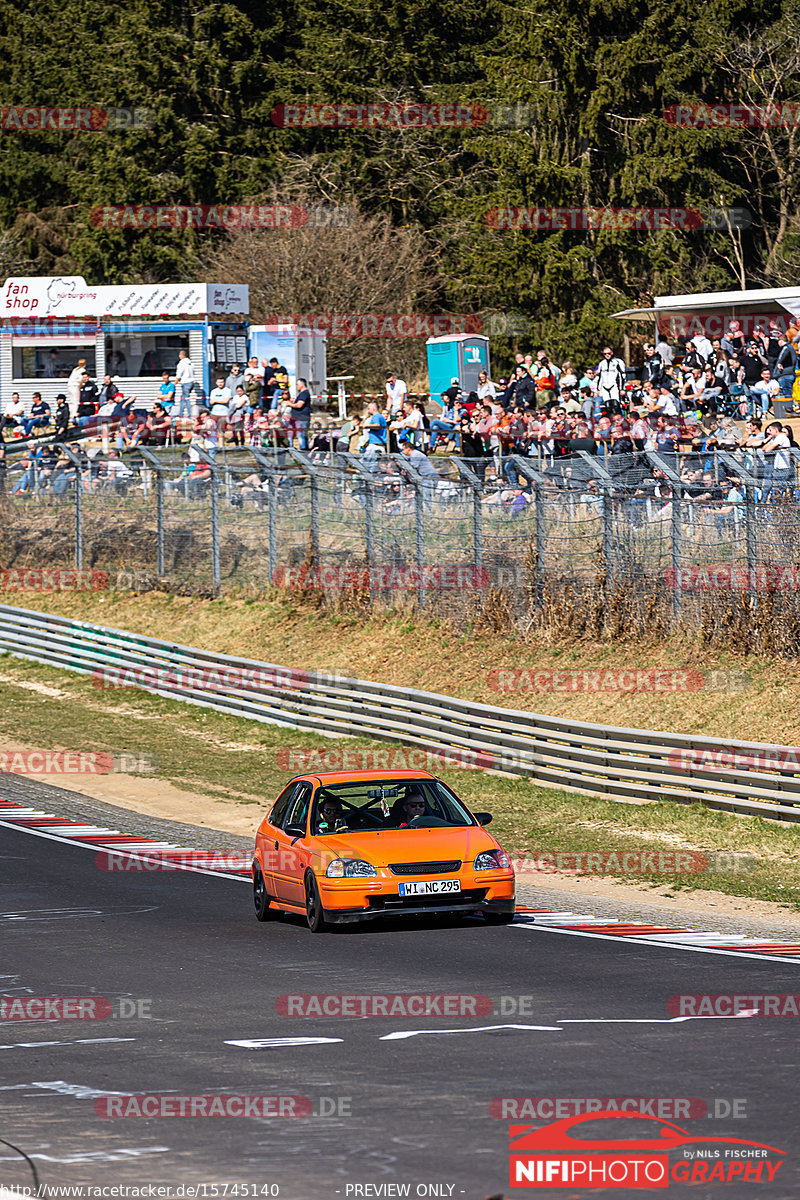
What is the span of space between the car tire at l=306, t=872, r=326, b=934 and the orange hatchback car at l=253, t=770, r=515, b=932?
0.01m

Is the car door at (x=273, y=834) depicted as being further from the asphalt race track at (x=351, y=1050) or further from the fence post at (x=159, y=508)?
the fence post at (x=159, y=508)

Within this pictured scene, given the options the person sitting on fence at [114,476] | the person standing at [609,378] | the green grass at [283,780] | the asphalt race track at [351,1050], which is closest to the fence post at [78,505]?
the person sitting on fence at [114,476]

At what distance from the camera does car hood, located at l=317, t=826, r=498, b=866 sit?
44.4 ft

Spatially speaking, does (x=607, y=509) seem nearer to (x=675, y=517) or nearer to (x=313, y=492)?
(x=675, y=517)

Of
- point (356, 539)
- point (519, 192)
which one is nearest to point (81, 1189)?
point (356, 539)

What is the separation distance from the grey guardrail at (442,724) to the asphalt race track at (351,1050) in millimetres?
5986

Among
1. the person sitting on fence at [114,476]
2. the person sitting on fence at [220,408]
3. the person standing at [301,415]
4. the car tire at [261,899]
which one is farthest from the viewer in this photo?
the person sitting on fence at [220,408]

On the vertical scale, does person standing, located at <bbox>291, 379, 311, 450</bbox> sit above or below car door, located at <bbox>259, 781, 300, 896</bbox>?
above

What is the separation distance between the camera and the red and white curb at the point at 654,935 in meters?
13.0

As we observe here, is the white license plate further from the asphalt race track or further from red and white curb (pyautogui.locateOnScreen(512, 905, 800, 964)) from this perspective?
red and white curb (pyautogui.locateOnScreen(512, 905, 800, 964))

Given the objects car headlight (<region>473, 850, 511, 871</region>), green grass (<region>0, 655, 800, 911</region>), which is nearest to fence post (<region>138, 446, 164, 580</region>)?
green grass (<region>0, 655, 800, 911</region>)

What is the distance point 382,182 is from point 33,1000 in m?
55.1

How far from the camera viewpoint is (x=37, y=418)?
4259 centimetres

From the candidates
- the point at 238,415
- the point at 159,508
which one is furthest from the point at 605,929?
the point at 238,415
